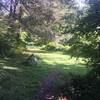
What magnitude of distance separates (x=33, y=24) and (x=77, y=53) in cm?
1432

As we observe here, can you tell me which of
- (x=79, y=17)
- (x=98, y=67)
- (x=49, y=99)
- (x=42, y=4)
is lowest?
(x=49, y=99)

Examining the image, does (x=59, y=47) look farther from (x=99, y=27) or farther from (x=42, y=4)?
(x=99, y=27)

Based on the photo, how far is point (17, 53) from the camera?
24.5 meters

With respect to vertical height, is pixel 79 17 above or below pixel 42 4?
below

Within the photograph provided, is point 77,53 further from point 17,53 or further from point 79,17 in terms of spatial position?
point 17,53

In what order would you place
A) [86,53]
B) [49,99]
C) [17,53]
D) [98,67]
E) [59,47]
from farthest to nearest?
[59,47]
[17,53]
[86,53]
[98,67]
[49,99]

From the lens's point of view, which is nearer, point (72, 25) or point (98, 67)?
point (98, 67)

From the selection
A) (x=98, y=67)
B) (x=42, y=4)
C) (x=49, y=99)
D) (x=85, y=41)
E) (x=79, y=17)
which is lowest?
(x=49, y=99)

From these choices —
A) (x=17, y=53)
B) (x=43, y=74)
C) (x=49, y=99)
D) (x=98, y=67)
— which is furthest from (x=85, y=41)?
(x=17, y=53)

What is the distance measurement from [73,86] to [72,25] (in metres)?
3.28

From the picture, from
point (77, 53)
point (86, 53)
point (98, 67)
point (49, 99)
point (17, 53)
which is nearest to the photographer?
point (49, 99)

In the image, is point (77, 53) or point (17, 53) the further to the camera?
point (17, 53)

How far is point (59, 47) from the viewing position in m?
37.6

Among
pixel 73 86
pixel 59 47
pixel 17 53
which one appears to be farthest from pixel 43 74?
pixel 59 47
